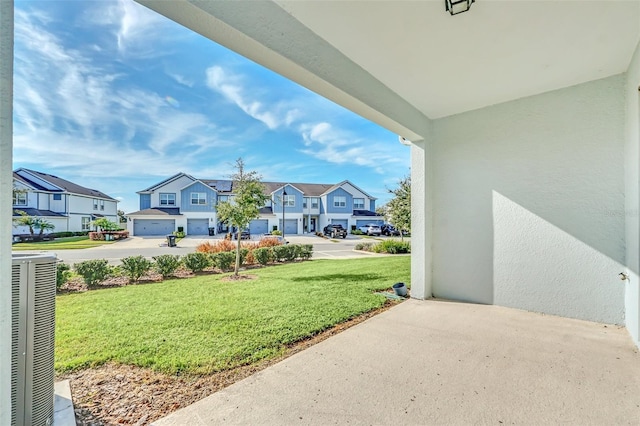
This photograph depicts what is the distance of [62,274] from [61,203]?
215 centimetres

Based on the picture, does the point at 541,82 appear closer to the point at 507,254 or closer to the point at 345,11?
the point at 507,254

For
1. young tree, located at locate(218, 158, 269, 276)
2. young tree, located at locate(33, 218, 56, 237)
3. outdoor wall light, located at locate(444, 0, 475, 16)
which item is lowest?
young tree, located at locate(33, 218, 56, 237)

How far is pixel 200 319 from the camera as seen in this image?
3979 mm

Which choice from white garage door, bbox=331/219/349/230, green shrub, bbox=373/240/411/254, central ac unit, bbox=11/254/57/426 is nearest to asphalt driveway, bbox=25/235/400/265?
green shrub, bbox=373/240/411/254

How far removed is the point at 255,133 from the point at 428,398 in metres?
15.2

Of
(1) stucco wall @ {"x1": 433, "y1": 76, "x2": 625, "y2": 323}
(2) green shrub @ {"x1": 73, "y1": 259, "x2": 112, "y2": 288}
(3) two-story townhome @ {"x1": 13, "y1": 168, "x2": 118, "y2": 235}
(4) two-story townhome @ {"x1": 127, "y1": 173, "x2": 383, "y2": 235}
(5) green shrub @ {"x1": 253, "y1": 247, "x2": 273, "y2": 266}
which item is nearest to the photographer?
(1) stucco wall @ {"x1": 433, "y1": 76, "x2": 625, "y2": 323}

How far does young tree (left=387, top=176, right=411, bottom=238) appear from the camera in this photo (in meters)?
11.7

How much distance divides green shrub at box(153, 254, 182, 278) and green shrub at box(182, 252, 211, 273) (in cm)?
38

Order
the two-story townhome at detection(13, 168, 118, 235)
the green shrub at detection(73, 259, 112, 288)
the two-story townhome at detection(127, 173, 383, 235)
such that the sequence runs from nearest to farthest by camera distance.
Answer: the two-story townhome at detection(13, 168, 118, 235) < the green shrub at detection(73, 259, 112, 288) < the two-story townhome at detection(127, 173, 383, 235)

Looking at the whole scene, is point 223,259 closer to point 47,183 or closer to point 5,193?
point 47,183

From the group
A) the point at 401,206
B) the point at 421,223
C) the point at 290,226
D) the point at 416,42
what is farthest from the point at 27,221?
the point at 290,226

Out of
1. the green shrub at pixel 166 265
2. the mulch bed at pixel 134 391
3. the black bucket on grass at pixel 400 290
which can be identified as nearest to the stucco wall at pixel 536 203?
the black bucket on grass at pixel 400 290

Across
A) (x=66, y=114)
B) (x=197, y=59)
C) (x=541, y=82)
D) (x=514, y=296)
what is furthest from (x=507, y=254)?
(x=66, y=114)

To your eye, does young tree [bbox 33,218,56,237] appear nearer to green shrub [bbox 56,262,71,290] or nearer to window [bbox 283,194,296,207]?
green shrub [bbox 56,262,71,290]
